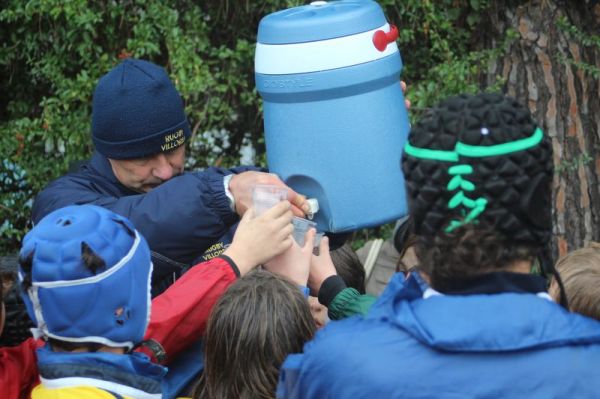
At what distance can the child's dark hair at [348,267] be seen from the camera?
10.8ft

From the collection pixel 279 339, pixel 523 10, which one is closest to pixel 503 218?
pixel 279 339

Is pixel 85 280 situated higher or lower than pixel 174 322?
higher

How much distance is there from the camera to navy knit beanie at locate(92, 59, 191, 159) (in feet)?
8.91

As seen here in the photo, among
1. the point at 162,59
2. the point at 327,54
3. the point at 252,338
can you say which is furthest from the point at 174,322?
the point at 162,59

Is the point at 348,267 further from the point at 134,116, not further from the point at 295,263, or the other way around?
the point at 134,116

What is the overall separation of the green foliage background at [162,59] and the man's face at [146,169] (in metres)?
1.93

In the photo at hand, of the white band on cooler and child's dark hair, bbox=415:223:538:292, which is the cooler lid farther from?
child's dark hair, bbox=415:223:538:292

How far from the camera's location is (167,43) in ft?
15.8

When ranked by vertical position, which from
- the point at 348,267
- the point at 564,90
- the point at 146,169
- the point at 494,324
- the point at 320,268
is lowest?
the point at 348,267

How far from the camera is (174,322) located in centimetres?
225

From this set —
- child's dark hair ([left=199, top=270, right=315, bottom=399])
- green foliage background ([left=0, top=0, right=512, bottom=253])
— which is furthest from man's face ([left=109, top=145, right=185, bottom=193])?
green foliage background ([left=0, top=0, right=512, bottom=253])

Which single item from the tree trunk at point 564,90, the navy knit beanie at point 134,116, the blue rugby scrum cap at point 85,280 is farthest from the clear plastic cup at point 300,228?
the tree trunk at point 564,90

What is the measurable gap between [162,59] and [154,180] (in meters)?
2.42

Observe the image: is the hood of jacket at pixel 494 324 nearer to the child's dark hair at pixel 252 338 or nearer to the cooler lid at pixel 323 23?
the child's dark hair at pixel 252 338
